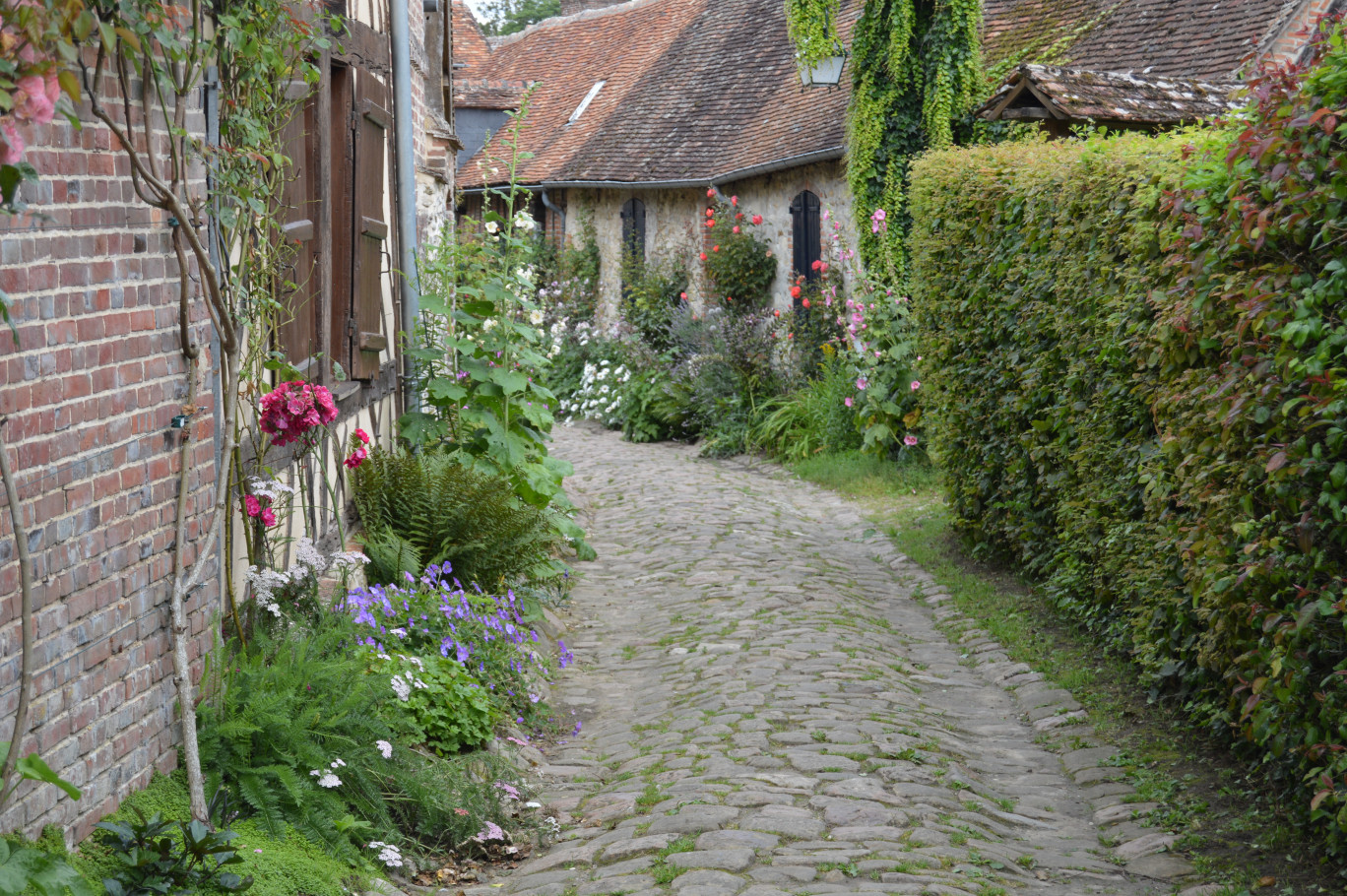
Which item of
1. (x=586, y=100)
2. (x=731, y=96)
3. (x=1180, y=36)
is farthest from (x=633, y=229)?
(x=1180, y=36)

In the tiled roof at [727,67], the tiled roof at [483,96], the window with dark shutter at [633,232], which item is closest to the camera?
the tiled roof at [727,67]

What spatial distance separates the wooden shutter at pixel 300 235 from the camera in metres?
5.10

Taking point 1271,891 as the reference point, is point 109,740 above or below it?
above

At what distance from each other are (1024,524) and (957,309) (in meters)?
1.64

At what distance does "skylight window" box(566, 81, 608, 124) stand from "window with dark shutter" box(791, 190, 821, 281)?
9.04m

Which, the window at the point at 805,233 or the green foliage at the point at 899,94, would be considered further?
the window at the point at 805,233

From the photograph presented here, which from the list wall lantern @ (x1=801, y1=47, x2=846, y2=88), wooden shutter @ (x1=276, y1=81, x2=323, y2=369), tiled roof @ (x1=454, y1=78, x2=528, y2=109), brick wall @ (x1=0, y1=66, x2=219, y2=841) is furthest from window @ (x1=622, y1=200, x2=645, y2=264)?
brick wall @ (x1=0, y1=66, x2=219, y2=841)

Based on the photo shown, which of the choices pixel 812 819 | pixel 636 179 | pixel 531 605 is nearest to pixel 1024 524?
pixel 531 605

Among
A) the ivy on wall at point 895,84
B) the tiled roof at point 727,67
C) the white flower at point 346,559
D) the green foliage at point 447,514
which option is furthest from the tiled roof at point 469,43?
the white flower at point 346,559

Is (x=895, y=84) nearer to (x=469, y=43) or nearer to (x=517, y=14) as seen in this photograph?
(x=469, y=43)

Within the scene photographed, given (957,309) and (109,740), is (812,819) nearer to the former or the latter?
(109,740)

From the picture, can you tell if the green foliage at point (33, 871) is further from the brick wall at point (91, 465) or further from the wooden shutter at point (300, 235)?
the wooden shutter at point (300, 235)

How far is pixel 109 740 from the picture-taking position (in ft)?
10.7

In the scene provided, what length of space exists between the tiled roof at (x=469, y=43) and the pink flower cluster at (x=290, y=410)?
2493 centimetres
